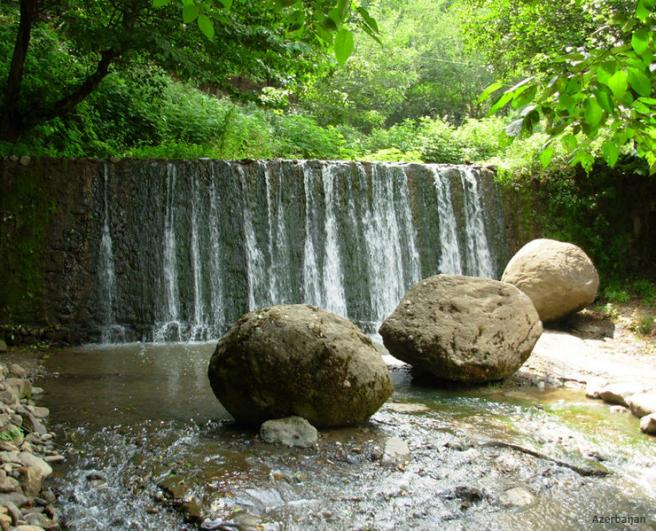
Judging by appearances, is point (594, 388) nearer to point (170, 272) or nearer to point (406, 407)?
point (406, 407)

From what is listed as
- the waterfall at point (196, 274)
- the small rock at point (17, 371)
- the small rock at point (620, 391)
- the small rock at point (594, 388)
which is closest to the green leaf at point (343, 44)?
the small rock at point (620, 391)

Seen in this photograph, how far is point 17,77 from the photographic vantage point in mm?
8688

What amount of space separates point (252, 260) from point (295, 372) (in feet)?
18.7

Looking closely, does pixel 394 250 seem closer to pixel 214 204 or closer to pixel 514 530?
pixel 214 204

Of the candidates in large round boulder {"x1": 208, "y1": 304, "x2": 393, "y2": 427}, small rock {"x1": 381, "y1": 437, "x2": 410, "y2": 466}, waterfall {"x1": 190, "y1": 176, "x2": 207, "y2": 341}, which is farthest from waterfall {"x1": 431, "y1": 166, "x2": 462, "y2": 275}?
small rock {"x1": 381, "y1": 437, "x2": 410, "y2": 466}

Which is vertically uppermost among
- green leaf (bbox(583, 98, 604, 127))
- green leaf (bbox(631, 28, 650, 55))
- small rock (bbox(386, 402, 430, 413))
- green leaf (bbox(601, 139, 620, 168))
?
green leaf (bbox(631, 28, 650, 55))

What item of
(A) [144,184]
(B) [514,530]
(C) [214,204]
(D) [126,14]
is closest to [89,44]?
(D) [126,14]

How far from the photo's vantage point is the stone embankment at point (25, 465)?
3111 millimetres

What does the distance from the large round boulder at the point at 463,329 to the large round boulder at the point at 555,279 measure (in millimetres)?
2743

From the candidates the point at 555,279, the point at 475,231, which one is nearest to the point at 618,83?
the point at 555,279

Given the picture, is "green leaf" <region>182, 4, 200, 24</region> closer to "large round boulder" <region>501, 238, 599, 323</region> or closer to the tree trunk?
the tree trunk

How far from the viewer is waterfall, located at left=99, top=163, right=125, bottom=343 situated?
29.1 ft

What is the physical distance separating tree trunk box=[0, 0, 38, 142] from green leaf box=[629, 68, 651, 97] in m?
8.60

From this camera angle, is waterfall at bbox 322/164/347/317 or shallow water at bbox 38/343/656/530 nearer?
shallow water at bbox 38/343/656/530
